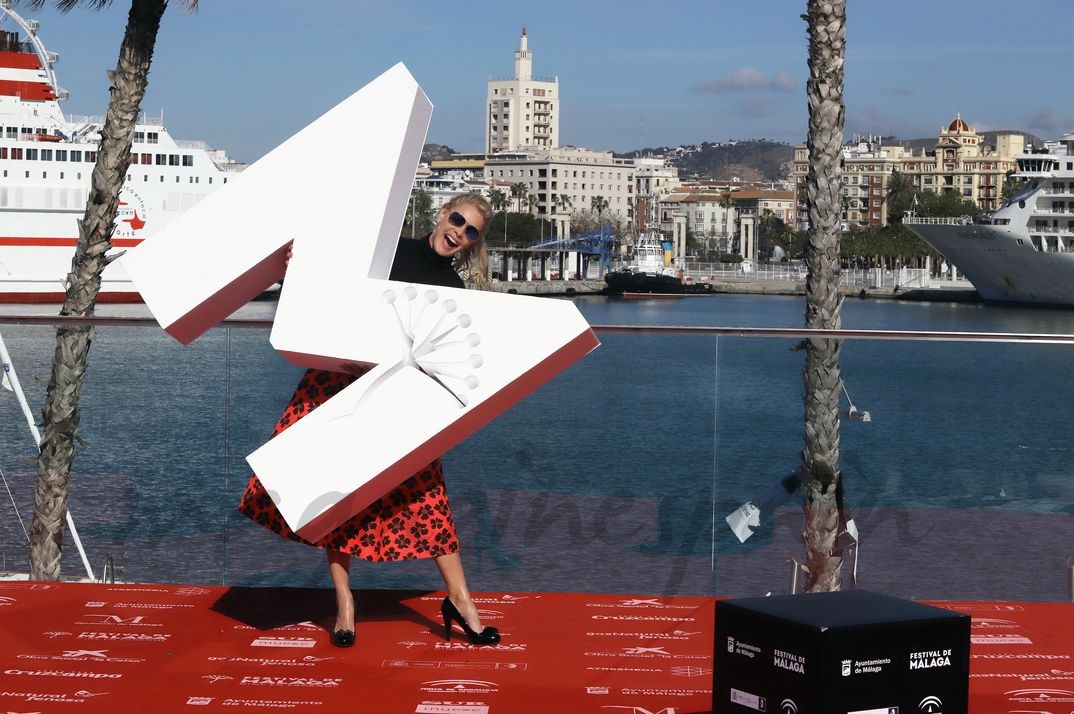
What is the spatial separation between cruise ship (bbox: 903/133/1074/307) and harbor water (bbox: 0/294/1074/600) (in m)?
53.7

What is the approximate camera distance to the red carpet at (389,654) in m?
3.03

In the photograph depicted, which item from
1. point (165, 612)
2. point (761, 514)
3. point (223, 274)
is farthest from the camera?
point (761, 514)

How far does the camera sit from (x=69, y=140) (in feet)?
152

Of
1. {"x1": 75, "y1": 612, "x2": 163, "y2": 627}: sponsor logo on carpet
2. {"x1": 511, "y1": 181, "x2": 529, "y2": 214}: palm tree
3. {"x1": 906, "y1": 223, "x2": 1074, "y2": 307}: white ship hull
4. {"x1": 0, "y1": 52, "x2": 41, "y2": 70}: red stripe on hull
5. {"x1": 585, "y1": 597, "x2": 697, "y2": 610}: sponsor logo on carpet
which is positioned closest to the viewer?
{"x1": 75, "y1": 612, "x2": 163, "y2": 627}: sponsor logo on carpet

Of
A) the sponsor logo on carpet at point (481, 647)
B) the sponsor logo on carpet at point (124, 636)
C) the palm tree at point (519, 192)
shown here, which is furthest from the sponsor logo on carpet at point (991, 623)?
the palm tree at point (519, 192)

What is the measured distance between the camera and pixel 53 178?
4412 centimetres

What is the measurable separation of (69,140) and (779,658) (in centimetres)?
4791

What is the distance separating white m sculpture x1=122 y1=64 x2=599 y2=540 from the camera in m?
3.28

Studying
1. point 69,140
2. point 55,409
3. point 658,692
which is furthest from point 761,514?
point 69,140

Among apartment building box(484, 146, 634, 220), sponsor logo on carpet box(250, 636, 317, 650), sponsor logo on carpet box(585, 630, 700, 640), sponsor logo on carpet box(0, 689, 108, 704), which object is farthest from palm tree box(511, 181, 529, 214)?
sponsor logo on carpet box(0, 689, 108, 704)

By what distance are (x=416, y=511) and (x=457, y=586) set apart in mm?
226

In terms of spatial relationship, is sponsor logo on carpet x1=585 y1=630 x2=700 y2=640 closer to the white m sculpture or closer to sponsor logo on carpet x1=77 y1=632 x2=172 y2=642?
the white m sculpture

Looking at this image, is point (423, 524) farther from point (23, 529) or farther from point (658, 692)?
point (23, 529)

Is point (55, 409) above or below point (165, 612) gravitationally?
above
